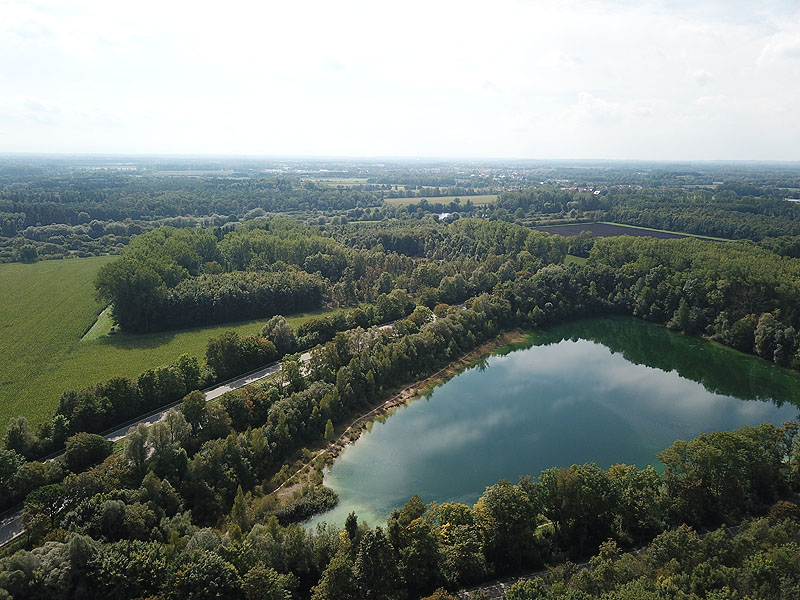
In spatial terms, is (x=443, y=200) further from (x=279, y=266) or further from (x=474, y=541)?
(x=474, y=541)

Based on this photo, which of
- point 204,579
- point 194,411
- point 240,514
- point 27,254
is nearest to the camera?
point 204,579

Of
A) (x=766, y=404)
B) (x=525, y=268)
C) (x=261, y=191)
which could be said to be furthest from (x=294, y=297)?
(x=261, y=191)

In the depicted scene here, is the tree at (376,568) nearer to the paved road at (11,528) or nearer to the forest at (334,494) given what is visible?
the forest at (334,494)

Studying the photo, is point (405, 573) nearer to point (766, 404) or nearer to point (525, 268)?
point (766, 404)

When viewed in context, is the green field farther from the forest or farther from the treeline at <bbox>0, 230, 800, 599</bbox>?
the treeline at <bbox>0, 230, 800, 599</bbox>

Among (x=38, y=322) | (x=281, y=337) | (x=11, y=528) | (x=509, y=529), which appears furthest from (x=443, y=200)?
(x=11, y=528)

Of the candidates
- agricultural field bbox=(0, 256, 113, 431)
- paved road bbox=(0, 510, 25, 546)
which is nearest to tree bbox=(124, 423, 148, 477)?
paved road bbox=(0, 510, 25, 546)
